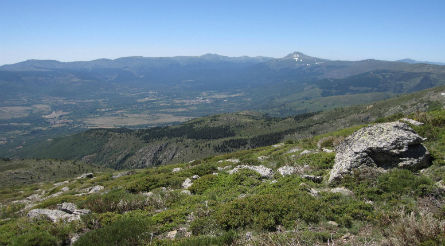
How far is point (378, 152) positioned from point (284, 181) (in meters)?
5.53

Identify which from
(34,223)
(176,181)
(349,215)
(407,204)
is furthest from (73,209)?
(407,204)

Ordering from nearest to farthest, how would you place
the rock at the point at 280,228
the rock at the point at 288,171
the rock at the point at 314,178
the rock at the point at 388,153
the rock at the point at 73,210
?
1. the rock at the point at 280,228
2. the rock at the point at 388,153
3. the rock at the point at 73,210
4. the rock at the point at 314,178
5. the rock at the point at 288,171

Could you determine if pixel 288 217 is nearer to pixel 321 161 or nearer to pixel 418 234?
pixel 418 234

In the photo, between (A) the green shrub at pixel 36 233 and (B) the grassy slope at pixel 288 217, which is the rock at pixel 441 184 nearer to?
(B) the grassy slope at pixel 288 217

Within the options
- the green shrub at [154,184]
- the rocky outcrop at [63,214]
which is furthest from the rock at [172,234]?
the green shrub at [154,184]

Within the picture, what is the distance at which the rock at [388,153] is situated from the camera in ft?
45.1

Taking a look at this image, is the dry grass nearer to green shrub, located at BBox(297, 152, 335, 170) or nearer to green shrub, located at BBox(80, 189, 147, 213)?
green shrub, located at BBox(297, 152, 335, 170)

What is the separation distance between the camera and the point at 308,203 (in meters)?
11.6

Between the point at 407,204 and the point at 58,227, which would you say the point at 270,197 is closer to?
the point at 407,204

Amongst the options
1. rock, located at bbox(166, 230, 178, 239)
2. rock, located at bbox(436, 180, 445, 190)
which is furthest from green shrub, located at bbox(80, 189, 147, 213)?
rock, located at bbox(436, 180, 445, 190)

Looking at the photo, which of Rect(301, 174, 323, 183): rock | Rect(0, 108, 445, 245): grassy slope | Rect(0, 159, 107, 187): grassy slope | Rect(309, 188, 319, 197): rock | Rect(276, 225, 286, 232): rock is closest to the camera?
Rect(0, 108, 445, 245): grassy slope

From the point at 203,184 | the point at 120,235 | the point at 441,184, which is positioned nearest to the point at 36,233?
the point at 120,235

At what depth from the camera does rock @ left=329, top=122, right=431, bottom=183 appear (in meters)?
13.8

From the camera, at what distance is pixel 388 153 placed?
45.5 feet
